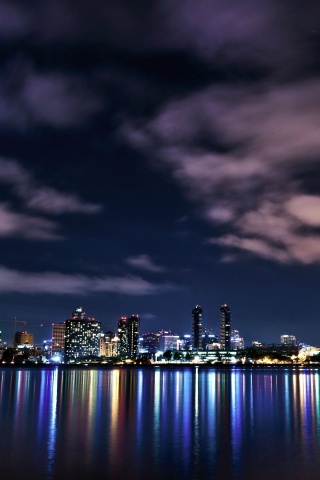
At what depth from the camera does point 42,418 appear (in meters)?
46.8

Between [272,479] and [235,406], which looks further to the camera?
[235,406]

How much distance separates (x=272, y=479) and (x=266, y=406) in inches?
1403

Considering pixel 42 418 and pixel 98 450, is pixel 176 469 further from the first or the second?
pixel 42 418

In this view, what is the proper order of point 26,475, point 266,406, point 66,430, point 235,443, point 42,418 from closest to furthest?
point 26,475 < point 235,443 < point 66,430 < point 42,418 < point 266,406

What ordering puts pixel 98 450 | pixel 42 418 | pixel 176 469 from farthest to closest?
pixel 42 418, pixel 98 450, pixel 176 469

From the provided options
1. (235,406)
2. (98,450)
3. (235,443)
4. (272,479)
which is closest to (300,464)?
(272,479)

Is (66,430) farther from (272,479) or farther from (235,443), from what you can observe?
(272,479)

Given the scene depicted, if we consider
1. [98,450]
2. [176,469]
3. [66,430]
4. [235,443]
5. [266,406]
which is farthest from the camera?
[266,406]

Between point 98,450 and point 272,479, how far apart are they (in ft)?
36.2

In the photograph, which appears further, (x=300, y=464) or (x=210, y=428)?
(x=210, y=428)

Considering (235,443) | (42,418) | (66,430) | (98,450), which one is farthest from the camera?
(42,418)

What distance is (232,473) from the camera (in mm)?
26453

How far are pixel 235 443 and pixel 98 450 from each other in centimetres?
914

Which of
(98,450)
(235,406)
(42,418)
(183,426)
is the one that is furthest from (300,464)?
(235,406)
